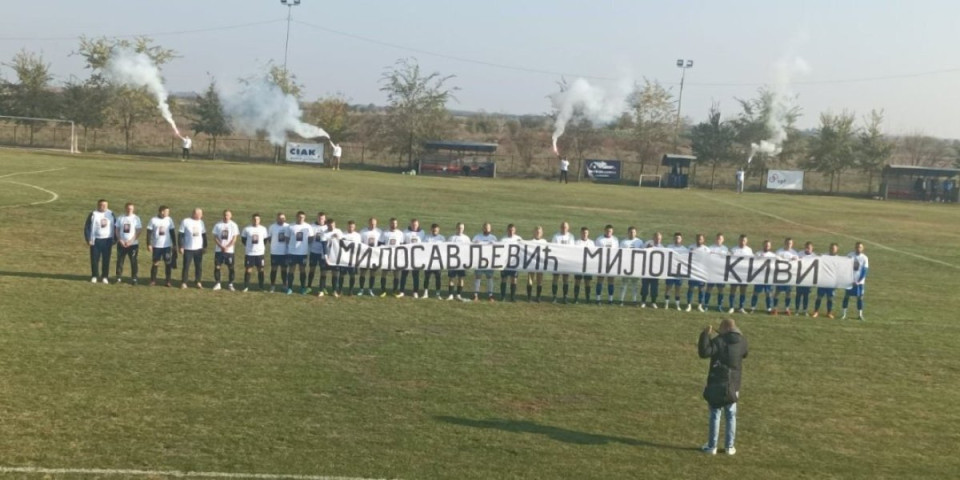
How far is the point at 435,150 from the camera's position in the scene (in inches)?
2763

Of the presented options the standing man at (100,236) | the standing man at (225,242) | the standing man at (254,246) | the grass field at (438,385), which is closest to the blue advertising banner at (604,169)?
the grass field at (438,385)

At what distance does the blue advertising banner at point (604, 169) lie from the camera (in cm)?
7325

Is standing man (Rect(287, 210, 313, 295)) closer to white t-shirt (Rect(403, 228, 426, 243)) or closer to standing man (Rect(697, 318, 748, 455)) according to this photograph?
white t-shirt (Rect(403, 228, 426, 243))

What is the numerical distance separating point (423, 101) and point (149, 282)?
59.1 m

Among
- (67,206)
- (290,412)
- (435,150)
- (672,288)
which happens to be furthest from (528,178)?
(290,412)

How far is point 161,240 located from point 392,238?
5.30 meters

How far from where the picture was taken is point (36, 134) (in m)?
74.5

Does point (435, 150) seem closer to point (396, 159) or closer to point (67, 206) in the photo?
point (396, 159)

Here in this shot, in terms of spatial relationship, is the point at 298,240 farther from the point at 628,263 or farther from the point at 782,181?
the point at 782,181

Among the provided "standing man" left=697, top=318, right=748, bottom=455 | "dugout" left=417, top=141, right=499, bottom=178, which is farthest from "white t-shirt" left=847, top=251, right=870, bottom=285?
"dugout" left=417, top=141, right=499, bottom=178

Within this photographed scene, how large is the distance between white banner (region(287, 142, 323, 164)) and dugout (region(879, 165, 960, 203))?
44.1 meters

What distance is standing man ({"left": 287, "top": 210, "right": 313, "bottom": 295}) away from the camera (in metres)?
21.4

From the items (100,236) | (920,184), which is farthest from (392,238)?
(920,184)

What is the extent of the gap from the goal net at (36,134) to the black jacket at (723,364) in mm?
69007
